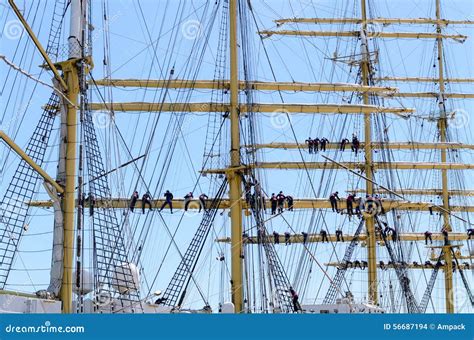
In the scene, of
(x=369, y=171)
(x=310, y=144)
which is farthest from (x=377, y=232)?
(x=310, y=144)

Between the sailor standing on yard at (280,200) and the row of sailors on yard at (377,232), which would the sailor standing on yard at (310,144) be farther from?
the sailor standing on yard at (280,200)

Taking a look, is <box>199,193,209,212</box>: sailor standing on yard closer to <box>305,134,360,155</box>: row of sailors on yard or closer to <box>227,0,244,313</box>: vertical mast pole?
<box>227,0,244,313</box>: vertical mast pole

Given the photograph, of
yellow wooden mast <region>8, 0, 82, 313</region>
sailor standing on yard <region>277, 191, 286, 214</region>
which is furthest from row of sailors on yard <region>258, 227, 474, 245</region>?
yellow wooden mast <region>8, 0, 82, 313</region>

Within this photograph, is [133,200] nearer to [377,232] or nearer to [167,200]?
[167,200]

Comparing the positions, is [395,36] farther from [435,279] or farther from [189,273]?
[189,273]

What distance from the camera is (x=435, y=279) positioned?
62719 mm

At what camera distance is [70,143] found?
21.7 meters

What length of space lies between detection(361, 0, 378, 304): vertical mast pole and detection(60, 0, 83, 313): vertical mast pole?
93.2 feet

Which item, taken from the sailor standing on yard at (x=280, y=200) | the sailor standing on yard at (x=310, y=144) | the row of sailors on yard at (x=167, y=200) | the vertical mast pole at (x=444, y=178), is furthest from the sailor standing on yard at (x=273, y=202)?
the vertical mast pole at (x=444, y=178)

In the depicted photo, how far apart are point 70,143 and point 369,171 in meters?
31.6

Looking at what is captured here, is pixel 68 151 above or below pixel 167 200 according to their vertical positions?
below

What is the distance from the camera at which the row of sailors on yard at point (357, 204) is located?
135ft

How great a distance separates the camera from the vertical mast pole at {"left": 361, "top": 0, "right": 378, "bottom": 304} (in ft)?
162

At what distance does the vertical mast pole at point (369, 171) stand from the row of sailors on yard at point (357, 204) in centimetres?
358
